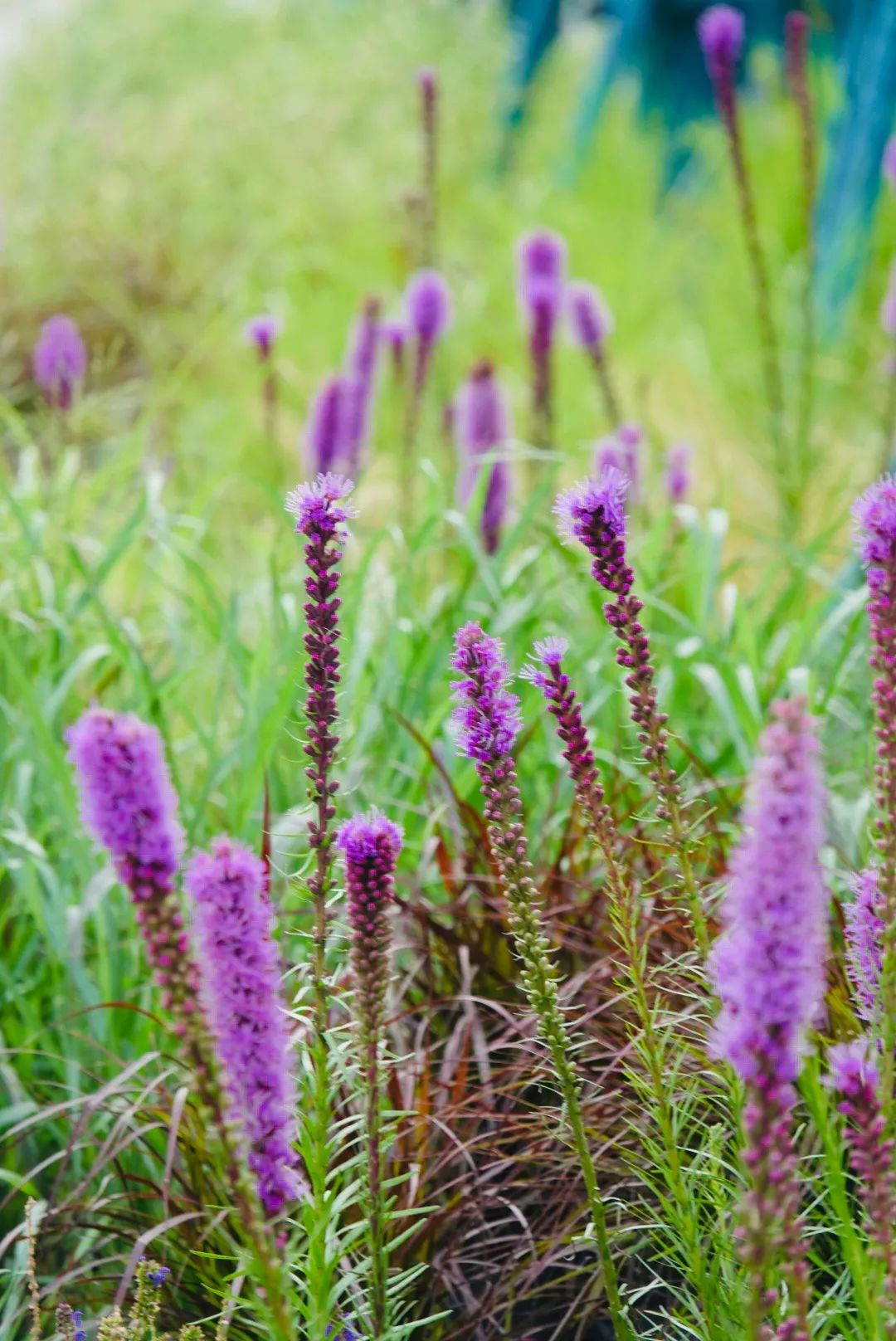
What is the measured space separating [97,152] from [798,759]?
8.43m

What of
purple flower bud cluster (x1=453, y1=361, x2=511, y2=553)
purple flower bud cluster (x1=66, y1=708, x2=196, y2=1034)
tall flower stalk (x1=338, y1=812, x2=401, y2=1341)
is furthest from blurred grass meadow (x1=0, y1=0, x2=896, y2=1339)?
purple flower bud cluster (x1=66, y1=708, x2=196, y2=1034)

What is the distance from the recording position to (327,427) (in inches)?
141

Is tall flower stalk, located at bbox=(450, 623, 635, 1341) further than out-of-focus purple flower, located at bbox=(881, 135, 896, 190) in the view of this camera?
No

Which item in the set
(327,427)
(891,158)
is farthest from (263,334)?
(891,158)

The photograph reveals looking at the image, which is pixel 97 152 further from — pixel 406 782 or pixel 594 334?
pixel 406 782

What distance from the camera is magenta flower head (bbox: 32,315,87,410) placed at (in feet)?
11.3

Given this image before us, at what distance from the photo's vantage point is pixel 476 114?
9.68 metres

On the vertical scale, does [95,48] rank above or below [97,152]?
above

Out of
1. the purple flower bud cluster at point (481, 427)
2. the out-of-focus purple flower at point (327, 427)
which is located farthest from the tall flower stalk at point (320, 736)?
the out-of-focus purple flower at point (327, 427)

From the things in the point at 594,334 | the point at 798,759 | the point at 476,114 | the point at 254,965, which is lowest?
the point at 254,965

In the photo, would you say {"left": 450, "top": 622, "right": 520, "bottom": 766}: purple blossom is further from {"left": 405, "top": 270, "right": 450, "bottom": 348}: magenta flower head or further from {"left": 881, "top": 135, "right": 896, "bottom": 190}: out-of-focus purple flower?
{"left": 881, "top": 135, "right": 896, "bottom": 190}: out-of-focus purple flower

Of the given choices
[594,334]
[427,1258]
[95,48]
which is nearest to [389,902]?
[427,1258]

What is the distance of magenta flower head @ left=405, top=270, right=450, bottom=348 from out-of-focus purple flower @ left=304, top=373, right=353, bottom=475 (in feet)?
0.86

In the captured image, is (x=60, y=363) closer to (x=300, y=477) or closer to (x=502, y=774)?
(x=502, y=774)
